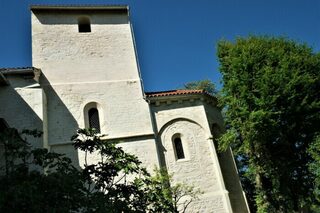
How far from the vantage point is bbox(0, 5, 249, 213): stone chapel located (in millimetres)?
13789

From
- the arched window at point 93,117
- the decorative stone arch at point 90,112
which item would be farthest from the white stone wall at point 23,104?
the arched window at point 93,117

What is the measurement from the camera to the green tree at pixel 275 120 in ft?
45.9

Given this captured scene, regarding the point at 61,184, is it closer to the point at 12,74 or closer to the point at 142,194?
the point at 142,194

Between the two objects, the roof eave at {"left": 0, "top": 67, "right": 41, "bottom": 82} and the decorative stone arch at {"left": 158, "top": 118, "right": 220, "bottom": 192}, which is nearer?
the decorative stone arch at {"left": 158, "top": 118, "right": 220, "bottom": 192}

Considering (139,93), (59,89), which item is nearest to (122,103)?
(139,93)

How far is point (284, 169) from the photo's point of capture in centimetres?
1432

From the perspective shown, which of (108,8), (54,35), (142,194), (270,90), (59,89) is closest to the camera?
(142,194)

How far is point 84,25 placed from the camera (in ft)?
61.5

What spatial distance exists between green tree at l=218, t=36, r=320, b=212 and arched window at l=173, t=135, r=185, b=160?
2012mm

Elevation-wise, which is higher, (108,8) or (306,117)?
(108,8)

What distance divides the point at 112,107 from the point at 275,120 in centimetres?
790

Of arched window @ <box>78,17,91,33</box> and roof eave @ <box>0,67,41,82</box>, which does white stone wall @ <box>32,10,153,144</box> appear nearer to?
arched window @ <box>78,17,91,33</box>

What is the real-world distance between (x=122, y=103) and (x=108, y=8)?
7.06 m

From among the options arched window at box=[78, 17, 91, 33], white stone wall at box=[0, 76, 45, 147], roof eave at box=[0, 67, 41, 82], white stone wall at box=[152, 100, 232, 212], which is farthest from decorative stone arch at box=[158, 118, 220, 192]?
arched window at box=[78, 17, 91, 33]
